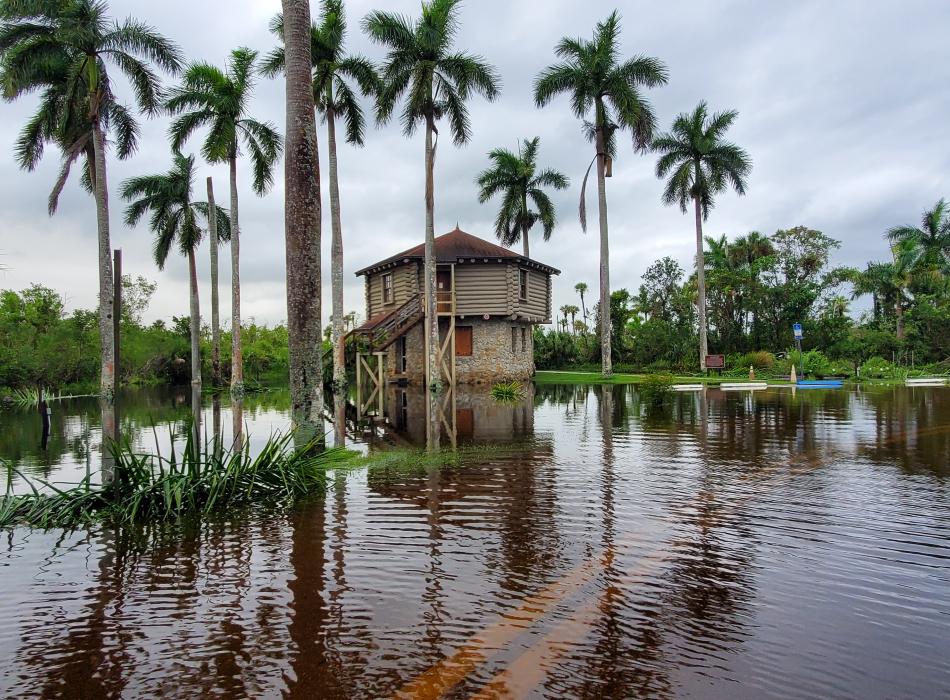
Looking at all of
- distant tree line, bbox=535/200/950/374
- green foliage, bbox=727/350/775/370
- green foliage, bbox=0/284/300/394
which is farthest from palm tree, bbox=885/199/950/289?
green foliage, bbox=0/284/300/394

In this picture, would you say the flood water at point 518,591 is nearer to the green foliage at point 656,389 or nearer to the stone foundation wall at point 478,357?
the green foliage at point 656,389

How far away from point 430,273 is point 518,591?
2180cm

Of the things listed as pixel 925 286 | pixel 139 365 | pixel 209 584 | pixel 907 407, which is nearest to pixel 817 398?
pixel 907 407

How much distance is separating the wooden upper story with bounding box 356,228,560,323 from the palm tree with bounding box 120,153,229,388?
1074 centimetres

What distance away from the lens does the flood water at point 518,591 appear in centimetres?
323

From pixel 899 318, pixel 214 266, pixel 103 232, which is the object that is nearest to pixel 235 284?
pixel 214 266

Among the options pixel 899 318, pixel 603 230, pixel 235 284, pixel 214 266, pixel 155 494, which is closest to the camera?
pixel 155 494

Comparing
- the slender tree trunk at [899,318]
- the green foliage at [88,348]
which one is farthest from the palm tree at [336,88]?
the slender tree trunk at [899,318]

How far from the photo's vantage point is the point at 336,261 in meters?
26.6

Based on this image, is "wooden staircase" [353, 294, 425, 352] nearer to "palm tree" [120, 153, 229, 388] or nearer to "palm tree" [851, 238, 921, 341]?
"palm tree" [120, 153, 229, 388]

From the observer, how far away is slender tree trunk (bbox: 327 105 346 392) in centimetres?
2586

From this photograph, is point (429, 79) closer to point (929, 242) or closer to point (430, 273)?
point (430, 273)

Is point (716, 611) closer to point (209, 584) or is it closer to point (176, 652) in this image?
point (176, 652)

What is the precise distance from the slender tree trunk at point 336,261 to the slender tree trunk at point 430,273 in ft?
12.1
